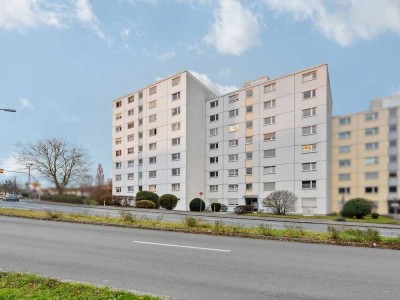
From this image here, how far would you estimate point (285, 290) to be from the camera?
18.0 feet

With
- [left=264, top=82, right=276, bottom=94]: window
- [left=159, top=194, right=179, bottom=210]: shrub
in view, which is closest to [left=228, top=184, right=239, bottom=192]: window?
[left=159, top=194, right=179, bottom=210]: shrub

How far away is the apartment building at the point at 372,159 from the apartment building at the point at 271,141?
25225 millimetres

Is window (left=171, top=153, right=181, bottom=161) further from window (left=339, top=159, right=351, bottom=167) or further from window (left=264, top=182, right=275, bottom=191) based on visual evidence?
window (left=339, top=159, right=351, bottom=167)

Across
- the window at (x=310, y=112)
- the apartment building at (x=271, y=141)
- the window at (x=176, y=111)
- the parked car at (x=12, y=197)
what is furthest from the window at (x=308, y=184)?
the parked car at (x=12, y=197)

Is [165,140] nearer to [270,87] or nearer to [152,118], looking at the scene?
[152,118]

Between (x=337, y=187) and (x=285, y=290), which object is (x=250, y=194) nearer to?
(x=337, y=187)

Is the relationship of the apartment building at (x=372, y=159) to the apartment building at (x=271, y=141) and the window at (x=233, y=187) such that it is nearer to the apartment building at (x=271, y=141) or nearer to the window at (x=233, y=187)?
the apartment building at (x=271, y=141)

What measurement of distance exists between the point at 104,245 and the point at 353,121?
1051cm

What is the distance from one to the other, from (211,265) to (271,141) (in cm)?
3777

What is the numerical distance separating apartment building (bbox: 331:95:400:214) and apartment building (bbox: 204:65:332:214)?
2523cm

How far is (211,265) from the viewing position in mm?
7148

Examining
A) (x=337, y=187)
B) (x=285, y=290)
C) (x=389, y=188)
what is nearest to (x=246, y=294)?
(x=285, y=290)

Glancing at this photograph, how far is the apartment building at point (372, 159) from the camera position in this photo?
1157 centimetres

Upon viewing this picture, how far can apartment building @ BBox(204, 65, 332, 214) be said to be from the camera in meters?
39.1
